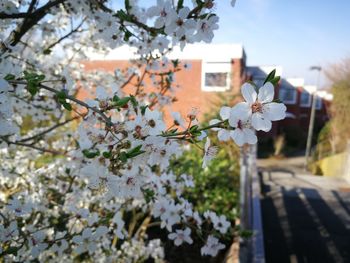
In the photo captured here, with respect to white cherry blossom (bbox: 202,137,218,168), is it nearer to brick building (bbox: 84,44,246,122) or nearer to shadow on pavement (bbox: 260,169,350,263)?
brick building (bbox: 84,44,246,122)

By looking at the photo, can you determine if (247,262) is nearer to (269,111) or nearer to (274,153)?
(269,111)

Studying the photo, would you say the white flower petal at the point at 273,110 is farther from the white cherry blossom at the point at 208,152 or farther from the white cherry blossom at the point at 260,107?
the white cherry blossom at the point at 208,152

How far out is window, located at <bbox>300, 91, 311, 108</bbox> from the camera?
28620 millimetres

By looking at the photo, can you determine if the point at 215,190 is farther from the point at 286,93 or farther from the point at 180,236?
the point at 286,93

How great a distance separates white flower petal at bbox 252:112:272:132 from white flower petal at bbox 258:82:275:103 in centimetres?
4

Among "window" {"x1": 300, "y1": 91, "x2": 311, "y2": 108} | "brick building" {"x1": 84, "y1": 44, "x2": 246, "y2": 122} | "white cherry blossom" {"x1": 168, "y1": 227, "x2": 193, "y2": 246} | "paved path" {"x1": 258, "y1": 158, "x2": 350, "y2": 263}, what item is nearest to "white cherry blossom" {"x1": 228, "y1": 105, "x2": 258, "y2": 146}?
"white cherry blossom" {"x1": 168, "y1": 227, "x2": 193, "y2": 246}

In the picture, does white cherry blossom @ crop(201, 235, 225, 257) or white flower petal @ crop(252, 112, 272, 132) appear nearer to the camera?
white flower petal @ crop(252, 112, 272, 132)

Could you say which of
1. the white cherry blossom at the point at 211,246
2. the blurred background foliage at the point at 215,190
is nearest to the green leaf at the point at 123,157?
the white cherry blossom at the point at 211,246

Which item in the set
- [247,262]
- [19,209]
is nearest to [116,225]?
[19,209]

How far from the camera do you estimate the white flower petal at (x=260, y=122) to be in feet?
3.43

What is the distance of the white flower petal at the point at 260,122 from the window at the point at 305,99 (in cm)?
2880

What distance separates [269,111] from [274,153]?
24456mm

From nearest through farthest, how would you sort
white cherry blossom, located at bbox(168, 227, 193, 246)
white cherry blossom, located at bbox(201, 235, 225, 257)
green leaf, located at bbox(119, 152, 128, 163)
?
1. green leaf, located at bbox(119, 152, 128, 163)
2. white cherry blossom, located at bbox(201, 235, 225, 257)
3. white cherry blossom, located at bbox(168, 227, 193, 246)

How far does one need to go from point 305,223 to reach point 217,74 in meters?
3.77
